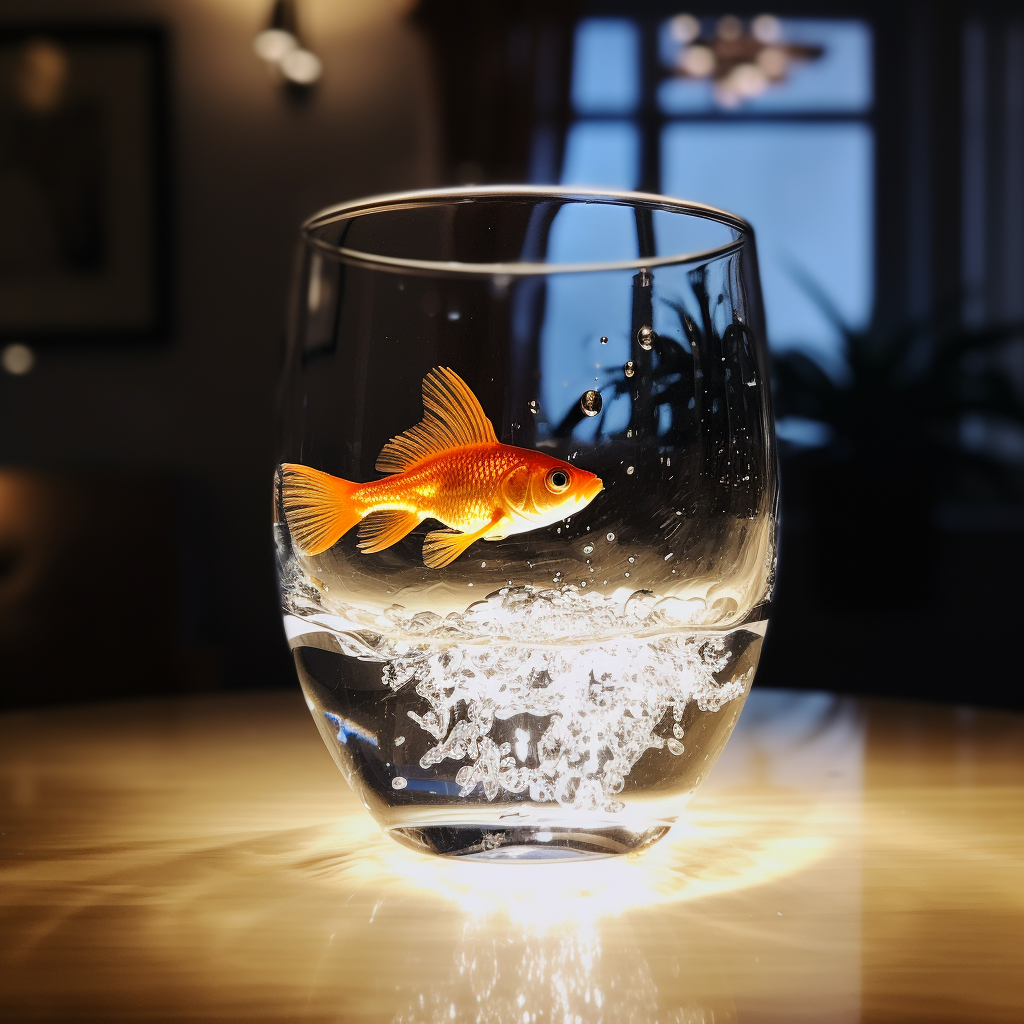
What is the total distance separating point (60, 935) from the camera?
266 mm

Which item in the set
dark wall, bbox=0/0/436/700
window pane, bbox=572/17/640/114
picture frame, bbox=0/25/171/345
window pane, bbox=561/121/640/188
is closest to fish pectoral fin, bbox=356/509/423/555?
dark wall, bbox=0/0/436/700

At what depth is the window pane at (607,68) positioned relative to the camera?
2.99 metres

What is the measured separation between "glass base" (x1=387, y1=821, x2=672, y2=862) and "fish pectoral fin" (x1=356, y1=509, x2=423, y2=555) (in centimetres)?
9

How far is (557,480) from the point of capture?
31cm

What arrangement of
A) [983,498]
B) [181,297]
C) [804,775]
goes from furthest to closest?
[983,498], [181,297], [804,775]

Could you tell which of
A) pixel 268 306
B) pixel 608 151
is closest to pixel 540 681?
pixel 268 306

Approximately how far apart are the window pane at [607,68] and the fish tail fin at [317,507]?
2.89m

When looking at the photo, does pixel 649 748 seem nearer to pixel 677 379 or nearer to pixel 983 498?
pixel 677 379

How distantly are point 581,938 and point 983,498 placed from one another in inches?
116

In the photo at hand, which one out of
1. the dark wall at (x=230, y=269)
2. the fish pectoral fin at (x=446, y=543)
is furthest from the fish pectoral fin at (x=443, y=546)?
the dark wall at (x=230, y=269)

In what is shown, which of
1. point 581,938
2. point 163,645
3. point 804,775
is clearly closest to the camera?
point 581,938

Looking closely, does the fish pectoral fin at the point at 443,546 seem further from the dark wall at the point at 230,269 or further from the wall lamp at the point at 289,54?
the wall lamp at the point at 289,54

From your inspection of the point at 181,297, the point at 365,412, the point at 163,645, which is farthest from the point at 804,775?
the point at 181,297

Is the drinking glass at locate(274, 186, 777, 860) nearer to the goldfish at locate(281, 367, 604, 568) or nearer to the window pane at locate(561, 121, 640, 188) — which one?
the goldfish at locate(281, 367, 604, 568)
